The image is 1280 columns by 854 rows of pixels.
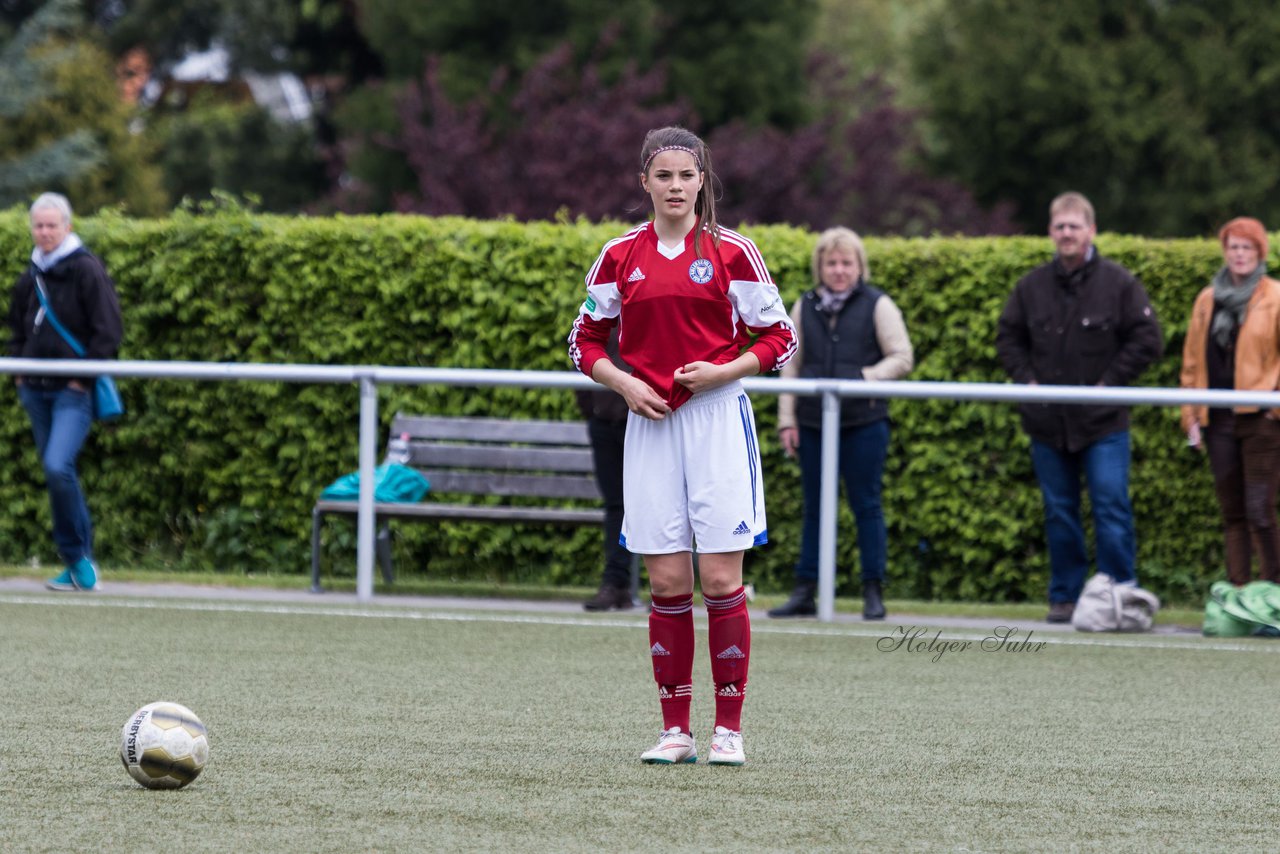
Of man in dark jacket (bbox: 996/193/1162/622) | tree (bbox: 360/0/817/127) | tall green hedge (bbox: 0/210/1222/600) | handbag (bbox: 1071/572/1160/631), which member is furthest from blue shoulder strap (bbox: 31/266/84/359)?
tree (bbox: 360/0/817/127)

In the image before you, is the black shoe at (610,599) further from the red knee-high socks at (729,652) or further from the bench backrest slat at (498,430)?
the red knee-high socks at (729,652)

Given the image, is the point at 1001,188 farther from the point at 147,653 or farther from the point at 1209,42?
the point at 147,653

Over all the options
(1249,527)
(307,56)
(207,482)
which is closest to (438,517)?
(207,482)

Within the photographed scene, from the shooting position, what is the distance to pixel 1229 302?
28.7ft

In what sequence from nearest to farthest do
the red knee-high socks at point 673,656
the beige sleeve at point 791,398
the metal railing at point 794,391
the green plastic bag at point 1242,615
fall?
the red knee-high socks at point 673,656, the metal railing at point 794,391, the green plastic bag at point 1242,615, the beige sleeve at point 791,398

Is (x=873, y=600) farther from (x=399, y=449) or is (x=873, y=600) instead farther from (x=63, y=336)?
(x=63, y=336)

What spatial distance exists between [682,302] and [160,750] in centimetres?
179

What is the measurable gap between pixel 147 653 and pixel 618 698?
6.65 feet

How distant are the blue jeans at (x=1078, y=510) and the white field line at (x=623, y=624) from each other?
16.3 inches

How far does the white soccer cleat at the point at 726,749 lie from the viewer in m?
4.91

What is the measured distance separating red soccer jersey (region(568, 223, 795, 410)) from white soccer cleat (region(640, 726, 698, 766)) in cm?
91

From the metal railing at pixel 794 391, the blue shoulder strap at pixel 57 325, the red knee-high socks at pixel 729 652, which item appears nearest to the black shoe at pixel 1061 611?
the metal railing at pixel 794 391

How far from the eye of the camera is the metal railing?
8.12 m

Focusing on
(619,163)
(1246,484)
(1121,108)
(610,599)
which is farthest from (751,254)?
(1121,108)
